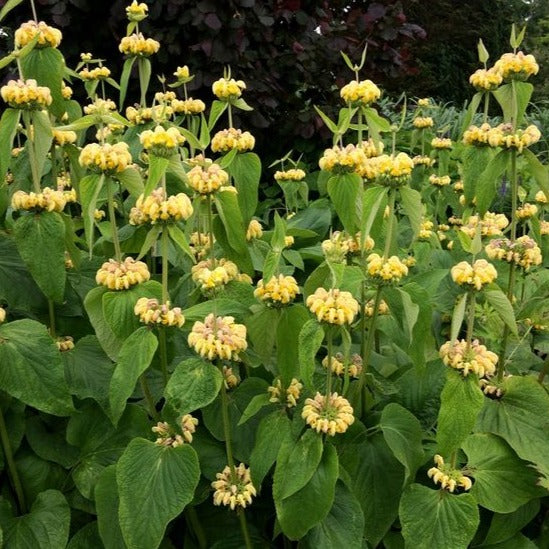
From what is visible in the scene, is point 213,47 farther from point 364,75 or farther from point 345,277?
point 345,277

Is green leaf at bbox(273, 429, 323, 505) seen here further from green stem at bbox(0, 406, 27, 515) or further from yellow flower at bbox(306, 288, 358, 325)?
green stem at bbox(0, 406, 27, 515)

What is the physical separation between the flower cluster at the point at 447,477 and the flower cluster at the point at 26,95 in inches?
37.3

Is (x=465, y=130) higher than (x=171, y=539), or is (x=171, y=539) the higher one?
(x=465, y=130)

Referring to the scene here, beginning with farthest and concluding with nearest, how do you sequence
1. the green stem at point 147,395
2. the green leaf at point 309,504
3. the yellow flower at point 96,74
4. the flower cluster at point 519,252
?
1. the yellow flower at point 96,74
2. the flower cluster at point 519,252
3. the green stem at point 147,395
4. the green leaf at point 309,504

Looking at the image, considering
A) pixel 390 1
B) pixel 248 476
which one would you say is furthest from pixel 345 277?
pixel 390 1

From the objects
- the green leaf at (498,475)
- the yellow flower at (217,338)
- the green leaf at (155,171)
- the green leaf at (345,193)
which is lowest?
the green leaf at (498,475)

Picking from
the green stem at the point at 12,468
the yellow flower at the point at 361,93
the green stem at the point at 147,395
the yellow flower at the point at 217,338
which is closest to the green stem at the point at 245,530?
the green stem at the point at 147,395

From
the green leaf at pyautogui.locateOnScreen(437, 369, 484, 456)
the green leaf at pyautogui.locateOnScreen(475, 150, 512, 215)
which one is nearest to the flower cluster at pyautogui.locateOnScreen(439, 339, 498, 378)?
the green leaf at pyautogui.locateOnScreen(437, 369, 484, 456)

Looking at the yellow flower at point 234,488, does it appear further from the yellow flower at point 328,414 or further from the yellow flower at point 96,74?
the yellow flower at point 96,74

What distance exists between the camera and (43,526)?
1.30 m

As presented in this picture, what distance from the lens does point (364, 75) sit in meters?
3.75

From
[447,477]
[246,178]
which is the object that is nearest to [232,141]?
[246,178]

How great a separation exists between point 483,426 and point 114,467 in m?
0.71

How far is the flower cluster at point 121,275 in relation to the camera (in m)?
1.19
